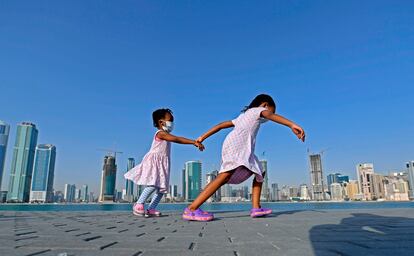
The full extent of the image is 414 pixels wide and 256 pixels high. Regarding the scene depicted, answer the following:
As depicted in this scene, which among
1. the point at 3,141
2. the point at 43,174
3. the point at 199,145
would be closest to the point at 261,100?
the point at 199,145

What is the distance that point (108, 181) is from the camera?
453 feet

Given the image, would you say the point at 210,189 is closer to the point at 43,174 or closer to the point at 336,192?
the point at 336,192

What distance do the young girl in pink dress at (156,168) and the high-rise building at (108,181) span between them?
142099mm

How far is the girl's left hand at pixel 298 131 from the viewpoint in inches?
165

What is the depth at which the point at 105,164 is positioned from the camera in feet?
468

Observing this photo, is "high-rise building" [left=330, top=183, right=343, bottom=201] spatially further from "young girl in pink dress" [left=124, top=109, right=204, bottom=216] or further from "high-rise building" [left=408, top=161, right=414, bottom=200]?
"young girl in pink dress" [left=124, top=109, right=204, bottom=216]

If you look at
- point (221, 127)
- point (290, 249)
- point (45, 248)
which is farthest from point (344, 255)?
point (221, 127)

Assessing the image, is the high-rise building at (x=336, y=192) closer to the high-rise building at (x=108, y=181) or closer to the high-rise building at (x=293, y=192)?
the high-rise building at (x=293, y=192)

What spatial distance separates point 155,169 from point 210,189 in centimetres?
214

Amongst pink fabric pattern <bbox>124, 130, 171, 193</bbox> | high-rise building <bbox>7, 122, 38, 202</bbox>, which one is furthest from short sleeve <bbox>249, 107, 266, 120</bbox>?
high-rise building <bbox>7, 122, 38, 202</bbox>

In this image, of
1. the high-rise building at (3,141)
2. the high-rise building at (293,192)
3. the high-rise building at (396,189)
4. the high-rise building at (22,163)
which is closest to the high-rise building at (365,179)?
the high-rise building at (396,189)

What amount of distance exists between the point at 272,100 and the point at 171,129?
2732mm

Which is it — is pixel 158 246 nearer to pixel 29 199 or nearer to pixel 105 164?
pixel 105 164

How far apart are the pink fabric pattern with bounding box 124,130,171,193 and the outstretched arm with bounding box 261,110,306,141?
285 cm
